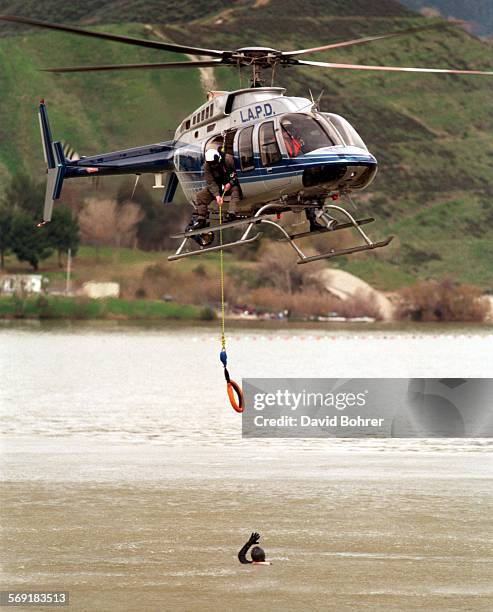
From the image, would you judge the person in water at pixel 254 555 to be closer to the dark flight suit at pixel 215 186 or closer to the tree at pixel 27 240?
the dark flight suit at pixel 215 186

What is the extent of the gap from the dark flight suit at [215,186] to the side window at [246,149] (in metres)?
0.41

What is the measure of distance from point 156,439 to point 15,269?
344ft

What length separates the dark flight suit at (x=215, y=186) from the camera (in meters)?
27.5

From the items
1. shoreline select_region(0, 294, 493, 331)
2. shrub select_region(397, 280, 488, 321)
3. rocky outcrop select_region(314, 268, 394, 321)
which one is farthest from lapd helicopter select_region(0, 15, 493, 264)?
shrub select_region(397, 280, 488, 321)

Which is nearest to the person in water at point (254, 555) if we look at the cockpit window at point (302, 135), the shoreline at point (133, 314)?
the cockpit window at point (302, 135)

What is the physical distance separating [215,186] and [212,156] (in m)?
0.68

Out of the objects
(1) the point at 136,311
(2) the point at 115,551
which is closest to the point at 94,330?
(1) the point at 136,311

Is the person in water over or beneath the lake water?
over

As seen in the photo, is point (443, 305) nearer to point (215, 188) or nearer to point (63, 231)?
point (63, 231)

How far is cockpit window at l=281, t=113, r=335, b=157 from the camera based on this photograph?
26.2 m

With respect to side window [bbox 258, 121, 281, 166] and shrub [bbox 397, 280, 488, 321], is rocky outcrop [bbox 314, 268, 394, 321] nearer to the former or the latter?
shrub [bbox 397, 280, 488, 321]

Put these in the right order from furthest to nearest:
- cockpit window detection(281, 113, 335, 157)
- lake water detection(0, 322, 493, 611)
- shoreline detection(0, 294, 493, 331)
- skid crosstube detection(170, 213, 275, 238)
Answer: shoreline detection(0, 294, 493, 331) < skid crosstube detection(170, 213, 275, 238) < cockpit window detection(281, 113, 335, 157) < lake water detection(0, 322, 493, 611)

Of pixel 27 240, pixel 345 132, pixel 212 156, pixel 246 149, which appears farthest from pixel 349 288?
pixel 345 132

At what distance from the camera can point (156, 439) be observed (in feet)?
147
